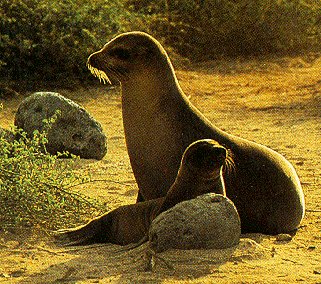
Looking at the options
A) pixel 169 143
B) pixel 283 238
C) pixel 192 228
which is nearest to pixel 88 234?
pixel 169 143

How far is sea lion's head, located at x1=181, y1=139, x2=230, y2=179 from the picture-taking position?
5453 millimetres

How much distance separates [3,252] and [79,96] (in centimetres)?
769

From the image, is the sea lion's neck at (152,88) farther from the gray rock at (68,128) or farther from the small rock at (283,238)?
the gray rock at (68,128)

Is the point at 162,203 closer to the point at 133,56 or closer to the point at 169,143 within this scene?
the point at 169,143

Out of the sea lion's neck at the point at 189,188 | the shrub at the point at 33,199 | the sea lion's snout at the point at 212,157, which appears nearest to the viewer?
the sea lion's snout at the point at 212,157

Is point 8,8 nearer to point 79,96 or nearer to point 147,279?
point 79,96

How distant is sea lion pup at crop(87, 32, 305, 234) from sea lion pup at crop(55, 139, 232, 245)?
202 millimetres

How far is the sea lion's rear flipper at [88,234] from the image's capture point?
Answer: 6.14 meters

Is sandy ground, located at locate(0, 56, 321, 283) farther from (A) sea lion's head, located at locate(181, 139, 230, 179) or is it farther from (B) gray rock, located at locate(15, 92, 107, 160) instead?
(A) sea lion's head, located at locate(181, 139, 230, 179)

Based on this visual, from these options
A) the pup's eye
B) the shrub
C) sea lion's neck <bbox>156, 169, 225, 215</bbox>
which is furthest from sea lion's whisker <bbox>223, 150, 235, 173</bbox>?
the shrub

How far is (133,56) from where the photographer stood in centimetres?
628

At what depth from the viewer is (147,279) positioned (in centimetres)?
511

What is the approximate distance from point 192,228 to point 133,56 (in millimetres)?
1367

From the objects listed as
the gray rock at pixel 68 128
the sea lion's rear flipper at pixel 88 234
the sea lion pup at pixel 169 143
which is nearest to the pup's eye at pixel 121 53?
the sea lion pup at pixel 169 143
